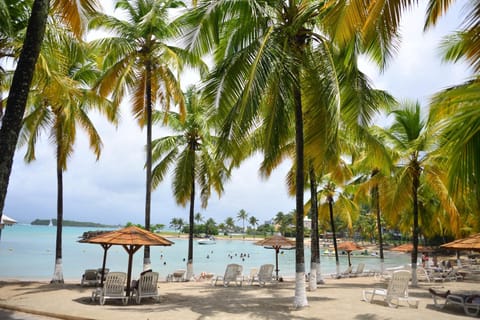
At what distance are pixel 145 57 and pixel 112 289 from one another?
8.70 meters

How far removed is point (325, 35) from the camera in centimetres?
1051

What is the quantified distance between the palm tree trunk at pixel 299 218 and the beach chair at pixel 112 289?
477cm

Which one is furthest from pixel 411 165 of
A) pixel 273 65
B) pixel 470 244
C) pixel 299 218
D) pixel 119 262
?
pixel 119 262

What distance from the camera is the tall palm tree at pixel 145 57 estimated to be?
47.8ft

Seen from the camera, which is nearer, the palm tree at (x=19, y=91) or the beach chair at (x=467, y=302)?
the palm tree at (x=19, y=91)

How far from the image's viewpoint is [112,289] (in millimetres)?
10953

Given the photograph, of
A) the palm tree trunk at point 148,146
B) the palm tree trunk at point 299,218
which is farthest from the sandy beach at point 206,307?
the palm tree trunk at point 148,146

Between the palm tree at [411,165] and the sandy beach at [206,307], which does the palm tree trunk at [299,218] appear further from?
the palm tree at [411,165]

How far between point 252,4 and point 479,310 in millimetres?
9940

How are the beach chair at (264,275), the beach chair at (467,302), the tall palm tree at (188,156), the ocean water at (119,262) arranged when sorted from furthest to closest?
the ocean water at (119,262), the tall palm tree at (188,156), the beach chair at (264,275), the beach chair at (467,302)

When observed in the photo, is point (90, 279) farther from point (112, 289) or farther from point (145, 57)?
point (145, 57)

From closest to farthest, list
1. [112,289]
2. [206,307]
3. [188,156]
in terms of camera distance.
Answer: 1. [206,307]
2. [112,289]
3. [188,156]

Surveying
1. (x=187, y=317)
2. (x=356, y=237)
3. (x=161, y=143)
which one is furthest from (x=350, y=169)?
(x=356, y=237)

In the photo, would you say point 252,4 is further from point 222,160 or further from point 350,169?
point 350,169
